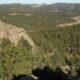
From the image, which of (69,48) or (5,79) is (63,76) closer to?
(5,79)

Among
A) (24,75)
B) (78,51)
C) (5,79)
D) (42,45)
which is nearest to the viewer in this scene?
(5,79)

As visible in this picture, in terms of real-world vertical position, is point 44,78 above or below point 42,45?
above

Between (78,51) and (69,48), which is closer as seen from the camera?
(78,51)

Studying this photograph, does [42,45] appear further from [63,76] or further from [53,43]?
[63,76]

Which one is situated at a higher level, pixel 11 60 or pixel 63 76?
pixel 11 60

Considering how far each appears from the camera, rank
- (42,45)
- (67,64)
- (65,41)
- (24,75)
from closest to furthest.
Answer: (24,75) → (67,64) → (42,45) → (65,41)

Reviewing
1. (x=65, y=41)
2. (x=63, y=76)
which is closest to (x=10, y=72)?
(x=63, y=76)

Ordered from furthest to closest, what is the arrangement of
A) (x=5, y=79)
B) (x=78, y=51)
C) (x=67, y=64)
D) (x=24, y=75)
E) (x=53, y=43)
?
(x=53, y=43), (x=78, y=51), (x=67, y=64), (x=24, y=75), (x=5, y=79)

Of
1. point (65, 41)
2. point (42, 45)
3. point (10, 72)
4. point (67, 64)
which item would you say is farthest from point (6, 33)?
point (65, 41)

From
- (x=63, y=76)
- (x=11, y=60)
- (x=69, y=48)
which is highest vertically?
(x=11, y=60)
